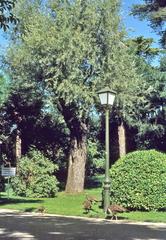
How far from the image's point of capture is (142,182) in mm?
16000

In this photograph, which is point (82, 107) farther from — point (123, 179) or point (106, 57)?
point (123, 179)

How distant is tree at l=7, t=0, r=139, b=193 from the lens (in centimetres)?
2442

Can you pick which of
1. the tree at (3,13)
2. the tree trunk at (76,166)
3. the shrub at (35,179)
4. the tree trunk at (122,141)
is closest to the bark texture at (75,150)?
the tree trunk at (76,166)

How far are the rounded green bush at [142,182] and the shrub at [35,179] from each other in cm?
917

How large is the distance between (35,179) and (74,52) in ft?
22.1

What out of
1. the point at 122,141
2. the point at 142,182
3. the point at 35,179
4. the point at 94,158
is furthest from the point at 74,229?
the point at 94,158

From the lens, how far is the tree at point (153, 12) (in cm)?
2331

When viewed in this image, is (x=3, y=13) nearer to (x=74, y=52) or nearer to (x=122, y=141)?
(x=74, y=52)

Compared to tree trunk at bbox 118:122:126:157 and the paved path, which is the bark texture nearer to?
tree trunk at bbox 118:122:126:157

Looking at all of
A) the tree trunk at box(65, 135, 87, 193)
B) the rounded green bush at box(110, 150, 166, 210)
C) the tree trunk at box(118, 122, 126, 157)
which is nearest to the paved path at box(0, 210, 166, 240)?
the rounded green bush at box(110, 150, 166, 210)

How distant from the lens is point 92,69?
83.2ft

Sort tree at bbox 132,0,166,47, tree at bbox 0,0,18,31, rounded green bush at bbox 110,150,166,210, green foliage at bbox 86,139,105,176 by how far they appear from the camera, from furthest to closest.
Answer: green foliage at bbox 86,139,105,176, tree at bbox 132,0,166,47, rounded green bush at bbox 110,150,166,210, tree at bbox 0,0,18,31

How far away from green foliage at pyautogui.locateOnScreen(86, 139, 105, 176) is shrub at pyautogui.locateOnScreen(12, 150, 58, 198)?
9.98 m

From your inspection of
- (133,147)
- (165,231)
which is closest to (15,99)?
(133,147)
